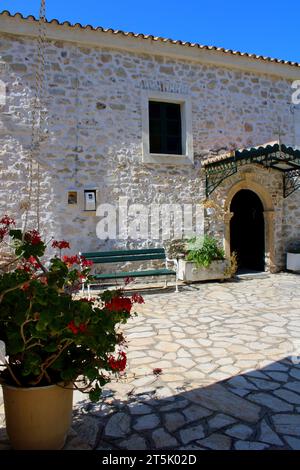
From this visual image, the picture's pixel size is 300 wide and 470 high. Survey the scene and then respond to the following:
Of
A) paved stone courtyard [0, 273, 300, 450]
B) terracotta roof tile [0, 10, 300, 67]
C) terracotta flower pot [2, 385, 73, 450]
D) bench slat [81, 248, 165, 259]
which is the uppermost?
terracotta roof tile [0, 10, 300, 67]

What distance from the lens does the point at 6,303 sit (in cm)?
231

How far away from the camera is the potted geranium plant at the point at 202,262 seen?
8.33 m

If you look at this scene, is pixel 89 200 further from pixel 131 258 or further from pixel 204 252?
pixel 204 252

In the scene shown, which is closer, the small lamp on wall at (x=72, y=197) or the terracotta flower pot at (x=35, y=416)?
the terracotta flower pot at (x=35, y=416)

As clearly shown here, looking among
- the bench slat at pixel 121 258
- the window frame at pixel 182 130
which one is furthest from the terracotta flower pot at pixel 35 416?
the window frame at pixel 182 130

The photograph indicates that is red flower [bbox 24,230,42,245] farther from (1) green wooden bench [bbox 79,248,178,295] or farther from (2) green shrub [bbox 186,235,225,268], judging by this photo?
(2) green shrub [bbox 186,235,225,268]

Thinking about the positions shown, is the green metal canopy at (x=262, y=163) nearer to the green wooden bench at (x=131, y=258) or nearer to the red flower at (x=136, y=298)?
the green wooden bench at (x=131, y=258)

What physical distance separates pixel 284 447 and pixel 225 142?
307 inches

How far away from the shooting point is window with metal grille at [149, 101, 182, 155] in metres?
8.72

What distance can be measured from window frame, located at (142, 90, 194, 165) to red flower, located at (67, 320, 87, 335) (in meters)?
6.68

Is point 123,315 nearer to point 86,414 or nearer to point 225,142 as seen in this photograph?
point 86,414

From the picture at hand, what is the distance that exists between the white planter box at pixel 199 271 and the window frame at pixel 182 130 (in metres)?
2.33

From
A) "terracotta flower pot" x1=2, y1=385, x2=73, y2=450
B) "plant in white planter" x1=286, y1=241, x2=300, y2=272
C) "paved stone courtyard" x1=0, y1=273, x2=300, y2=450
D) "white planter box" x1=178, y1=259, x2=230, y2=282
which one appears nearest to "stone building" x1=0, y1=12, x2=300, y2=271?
"plant in white planter" x1=286, y1=241, x2=300, y2=272
